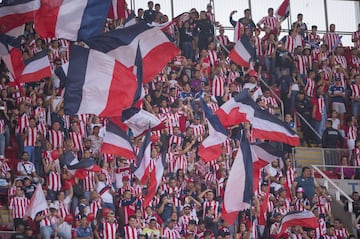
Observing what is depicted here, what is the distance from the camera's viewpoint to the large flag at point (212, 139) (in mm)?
27688

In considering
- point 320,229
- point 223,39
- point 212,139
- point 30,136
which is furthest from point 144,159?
point 223,39

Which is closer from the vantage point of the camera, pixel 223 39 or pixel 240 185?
pixel 240 185

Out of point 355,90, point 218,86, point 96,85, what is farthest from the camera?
point 355,90

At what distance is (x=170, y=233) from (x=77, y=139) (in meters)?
3.44

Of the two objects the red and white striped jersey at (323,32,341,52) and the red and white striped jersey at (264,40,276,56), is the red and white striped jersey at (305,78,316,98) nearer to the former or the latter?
the red and white striped jersey at (264,40,276,56)

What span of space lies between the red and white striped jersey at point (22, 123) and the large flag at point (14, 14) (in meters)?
4.03

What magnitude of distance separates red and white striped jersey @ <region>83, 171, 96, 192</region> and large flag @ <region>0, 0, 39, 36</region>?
4.32 metres

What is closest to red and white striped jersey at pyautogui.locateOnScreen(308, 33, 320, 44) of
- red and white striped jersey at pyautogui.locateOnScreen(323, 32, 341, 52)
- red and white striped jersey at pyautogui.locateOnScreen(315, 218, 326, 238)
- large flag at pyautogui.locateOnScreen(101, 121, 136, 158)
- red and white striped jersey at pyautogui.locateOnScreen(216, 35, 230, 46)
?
red and white striped jersey at pyautogui.locateOnScreen(323, 32, 341, 52)

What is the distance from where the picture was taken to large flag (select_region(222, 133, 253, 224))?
26156 mm

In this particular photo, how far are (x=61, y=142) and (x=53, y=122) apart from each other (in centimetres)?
60

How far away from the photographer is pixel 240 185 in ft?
85.9

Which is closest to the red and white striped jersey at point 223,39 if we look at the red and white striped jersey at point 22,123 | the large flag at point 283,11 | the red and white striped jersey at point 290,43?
the red and white striped jersey at point 290,43

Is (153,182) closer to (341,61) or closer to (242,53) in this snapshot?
(242,53)

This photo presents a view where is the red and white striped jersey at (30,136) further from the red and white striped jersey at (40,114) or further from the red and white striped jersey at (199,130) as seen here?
the red and white striped jersey at (199,130)
